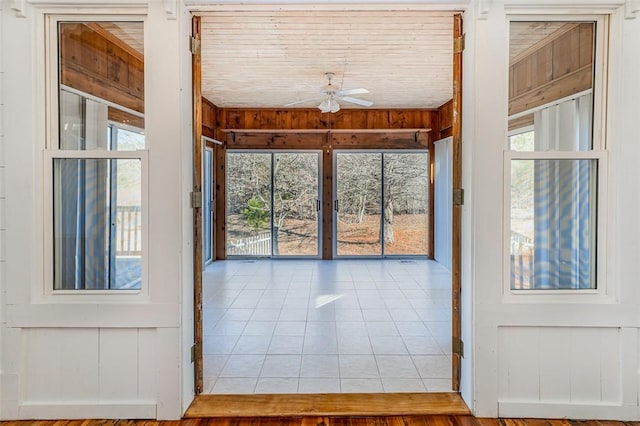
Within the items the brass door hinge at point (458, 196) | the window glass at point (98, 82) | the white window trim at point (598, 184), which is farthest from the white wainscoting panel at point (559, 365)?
the window glass at point (98, 82)

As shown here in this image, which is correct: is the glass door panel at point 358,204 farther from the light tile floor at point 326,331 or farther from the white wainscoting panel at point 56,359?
the white wainscoting panel at point 56,359

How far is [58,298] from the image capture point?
2227 millimetres

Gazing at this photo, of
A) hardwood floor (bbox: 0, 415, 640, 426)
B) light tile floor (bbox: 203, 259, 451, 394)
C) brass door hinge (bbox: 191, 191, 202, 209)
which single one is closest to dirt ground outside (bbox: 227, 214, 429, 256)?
light tile floor (bbox: 203, 259, 451, 394)

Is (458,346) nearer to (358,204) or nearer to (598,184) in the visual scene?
(598,184)

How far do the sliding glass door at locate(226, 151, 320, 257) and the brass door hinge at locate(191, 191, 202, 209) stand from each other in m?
5.52

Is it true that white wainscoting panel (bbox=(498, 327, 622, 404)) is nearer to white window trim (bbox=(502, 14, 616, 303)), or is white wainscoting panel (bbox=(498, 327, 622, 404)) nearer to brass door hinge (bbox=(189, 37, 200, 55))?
white window trim (bbox=(502, 14, 616, 303))

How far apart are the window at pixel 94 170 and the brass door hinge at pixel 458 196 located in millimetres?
1666

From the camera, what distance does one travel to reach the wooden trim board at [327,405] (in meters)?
2.28

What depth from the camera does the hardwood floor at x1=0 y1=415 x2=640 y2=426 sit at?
7.15ft

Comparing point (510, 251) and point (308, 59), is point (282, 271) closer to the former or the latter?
point (308, 59)

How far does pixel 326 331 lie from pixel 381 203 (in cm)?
445

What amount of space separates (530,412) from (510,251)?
33.3 inches

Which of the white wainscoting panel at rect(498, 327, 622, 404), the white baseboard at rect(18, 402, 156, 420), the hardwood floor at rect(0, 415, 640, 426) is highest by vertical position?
the white wainscoting panel at rect(498, 327, 622, 404)

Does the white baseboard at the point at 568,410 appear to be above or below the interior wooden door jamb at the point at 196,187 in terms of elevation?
below
